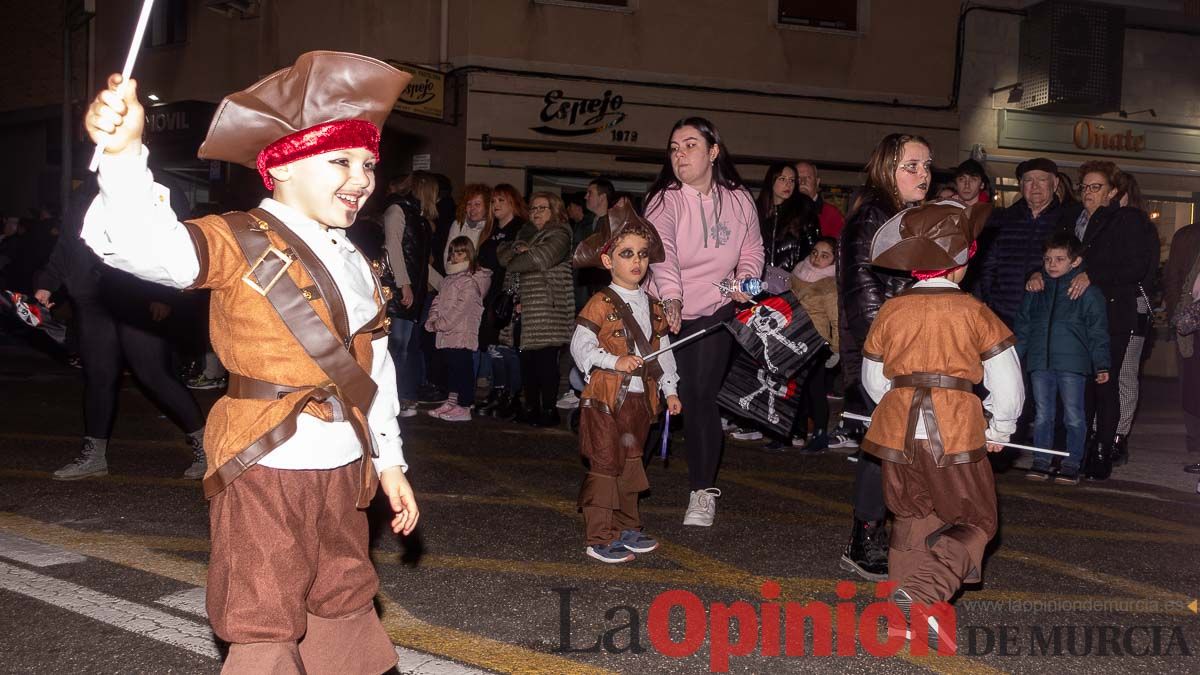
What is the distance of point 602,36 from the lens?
17.2 m

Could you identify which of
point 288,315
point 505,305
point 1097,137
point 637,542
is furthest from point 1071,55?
point 288,315

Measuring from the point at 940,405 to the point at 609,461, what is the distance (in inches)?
61.4

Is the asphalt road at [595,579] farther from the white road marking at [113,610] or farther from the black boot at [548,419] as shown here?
the black boot at [548,419]

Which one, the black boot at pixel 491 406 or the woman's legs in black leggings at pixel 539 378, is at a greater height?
the woman's legs in black leggings at pixel 539 378

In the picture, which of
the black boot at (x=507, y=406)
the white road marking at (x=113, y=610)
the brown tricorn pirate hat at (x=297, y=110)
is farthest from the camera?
the black boot at (x=507, y=406)

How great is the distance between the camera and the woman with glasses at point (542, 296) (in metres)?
9.05

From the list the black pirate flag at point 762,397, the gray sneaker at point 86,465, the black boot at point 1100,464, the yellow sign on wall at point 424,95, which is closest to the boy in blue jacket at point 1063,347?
the black boot at point 1100,464

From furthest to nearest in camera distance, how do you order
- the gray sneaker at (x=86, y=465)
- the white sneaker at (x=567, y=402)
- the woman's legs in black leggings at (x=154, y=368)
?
the white sneaker at (x=567, y=402) < the gray sneaker at (x=86, y=465) < the woman's legs in black leggings at (x=154, y=368)

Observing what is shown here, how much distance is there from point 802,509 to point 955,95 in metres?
14.1

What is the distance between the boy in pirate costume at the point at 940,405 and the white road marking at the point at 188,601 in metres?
2.52

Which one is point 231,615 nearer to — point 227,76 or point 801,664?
point 801,664

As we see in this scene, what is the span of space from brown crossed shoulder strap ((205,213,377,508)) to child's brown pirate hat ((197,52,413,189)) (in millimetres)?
189

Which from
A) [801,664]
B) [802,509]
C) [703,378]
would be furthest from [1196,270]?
[801,664]

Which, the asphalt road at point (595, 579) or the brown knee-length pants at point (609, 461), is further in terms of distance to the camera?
the brown knee-length pants at point (609, 461)
